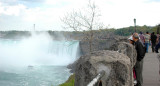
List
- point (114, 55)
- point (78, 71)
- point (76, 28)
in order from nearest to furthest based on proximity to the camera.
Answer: point (78, 71), point (114, 55), point (76, 28)

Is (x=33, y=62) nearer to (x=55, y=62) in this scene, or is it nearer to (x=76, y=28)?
(x=55, y=62)

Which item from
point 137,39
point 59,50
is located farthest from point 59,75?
point 137,39

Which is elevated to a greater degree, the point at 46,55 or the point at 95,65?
the point at 95,65

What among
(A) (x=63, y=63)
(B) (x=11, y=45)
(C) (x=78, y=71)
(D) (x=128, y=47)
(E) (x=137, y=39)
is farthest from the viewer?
(B) (x=11, y=45)

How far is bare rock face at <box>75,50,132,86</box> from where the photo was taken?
96.7 inches

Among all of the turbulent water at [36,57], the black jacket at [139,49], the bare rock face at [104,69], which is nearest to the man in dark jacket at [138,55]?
the black jacket at [139,49]

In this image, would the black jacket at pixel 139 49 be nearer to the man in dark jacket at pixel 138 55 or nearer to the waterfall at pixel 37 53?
the man in dark jacket at pixel 138 55

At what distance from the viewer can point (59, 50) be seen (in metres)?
54.8

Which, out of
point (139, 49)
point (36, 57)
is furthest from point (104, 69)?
point (36, 57)

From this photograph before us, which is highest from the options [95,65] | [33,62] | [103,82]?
[95,65]

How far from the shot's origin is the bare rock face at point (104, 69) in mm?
2455

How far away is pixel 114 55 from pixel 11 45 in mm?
66422

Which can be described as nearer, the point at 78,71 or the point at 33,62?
the point at 78,71

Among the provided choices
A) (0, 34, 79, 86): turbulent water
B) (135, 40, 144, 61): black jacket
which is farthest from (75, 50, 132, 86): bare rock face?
(0, 34, 79, 86): turbulent water
